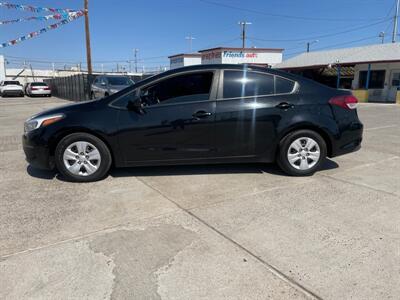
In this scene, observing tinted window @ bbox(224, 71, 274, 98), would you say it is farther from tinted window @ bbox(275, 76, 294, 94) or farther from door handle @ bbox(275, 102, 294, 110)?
door handle @ bbox(275, 102, 294, 110)

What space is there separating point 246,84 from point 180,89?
36.8 inches

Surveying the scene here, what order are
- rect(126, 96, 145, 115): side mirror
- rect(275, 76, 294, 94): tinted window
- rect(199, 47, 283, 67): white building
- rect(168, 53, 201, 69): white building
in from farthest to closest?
rect(168, 53, 201, 69): white building < rect(199, 47, 283, 67): white building < rect(275, 76, 294, 94): tinted window < rect(126, 96, 145, 115): side mirror

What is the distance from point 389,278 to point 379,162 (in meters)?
3.71

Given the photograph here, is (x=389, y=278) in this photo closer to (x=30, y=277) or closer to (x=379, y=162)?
(x=30, y=277)

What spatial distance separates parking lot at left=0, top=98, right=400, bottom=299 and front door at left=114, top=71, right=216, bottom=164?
1.38 ft

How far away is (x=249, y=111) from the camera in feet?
15.0

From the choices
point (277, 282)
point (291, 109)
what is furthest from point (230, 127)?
point (277, 282)

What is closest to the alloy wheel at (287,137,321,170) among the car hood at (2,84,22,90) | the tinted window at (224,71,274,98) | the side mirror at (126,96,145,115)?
the tinted window at (224,71,274,98)

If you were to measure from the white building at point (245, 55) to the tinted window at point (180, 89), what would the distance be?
38.0 meters

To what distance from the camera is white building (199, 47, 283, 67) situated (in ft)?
136

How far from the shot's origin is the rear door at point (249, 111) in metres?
4.56

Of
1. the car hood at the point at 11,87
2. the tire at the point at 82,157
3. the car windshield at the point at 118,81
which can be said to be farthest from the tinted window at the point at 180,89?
the car hood at the point at 11,87

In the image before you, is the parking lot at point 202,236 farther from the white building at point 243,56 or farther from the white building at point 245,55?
the white building at point 245,55

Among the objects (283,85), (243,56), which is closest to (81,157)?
(283,85)
